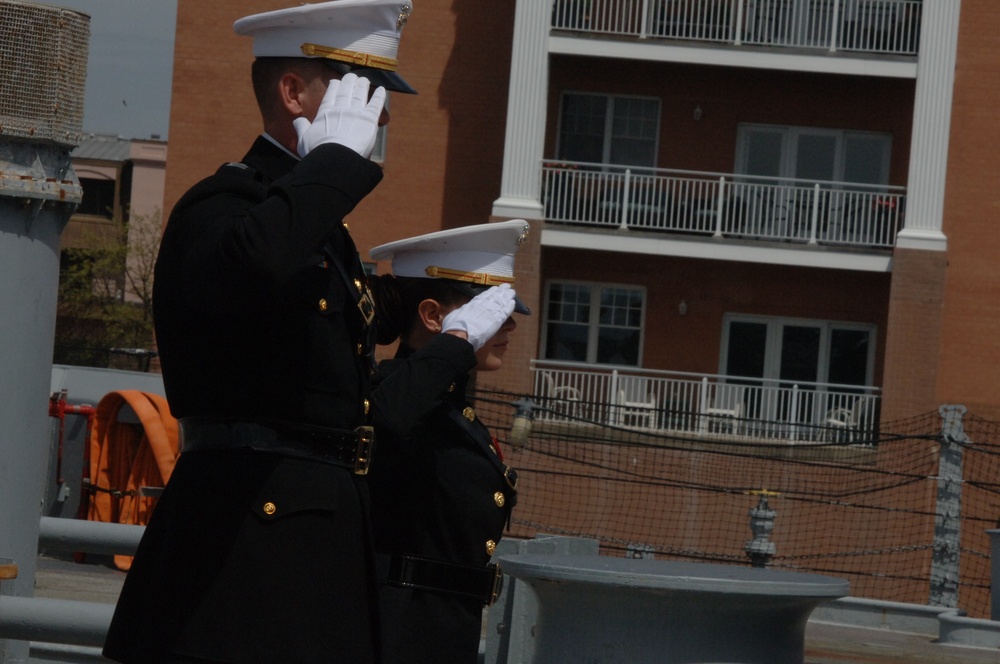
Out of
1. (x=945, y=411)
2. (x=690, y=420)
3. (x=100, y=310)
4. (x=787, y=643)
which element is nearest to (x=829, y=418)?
(x=690, y=420)

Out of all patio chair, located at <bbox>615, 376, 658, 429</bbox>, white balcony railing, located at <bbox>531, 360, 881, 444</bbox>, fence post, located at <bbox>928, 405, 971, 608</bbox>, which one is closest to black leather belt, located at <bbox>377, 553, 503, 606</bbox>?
fence post, located at <bbox>928, 405, 971, 608</bbox>

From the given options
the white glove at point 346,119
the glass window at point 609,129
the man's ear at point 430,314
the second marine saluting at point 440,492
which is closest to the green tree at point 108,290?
the glass window at point 609,129

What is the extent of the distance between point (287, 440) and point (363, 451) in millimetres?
168

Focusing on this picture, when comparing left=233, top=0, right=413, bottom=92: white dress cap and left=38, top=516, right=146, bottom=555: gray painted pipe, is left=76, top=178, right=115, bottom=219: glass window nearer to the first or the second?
left=38, top=516, right=146, bottom=555: gray painted pipe

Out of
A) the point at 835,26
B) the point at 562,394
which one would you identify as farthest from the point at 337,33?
the point at 835,26

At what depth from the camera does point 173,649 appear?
8.96ft

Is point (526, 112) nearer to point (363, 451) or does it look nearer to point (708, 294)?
point (708, 294)

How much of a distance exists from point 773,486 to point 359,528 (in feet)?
52.9

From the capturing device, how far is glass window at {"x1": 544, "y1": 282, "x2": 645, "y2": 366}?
21703mm

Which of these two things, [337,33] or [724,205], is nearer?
[337,33]

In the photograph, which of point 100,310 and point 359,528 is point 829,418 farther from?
point 100,310

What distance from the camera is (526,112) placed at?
2075cm

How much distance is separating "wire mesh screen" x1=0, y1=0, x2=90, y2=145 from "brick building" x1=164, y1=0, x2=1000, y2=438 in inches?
655

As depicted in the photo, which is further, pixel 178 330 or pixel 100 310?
pixel 100 310
